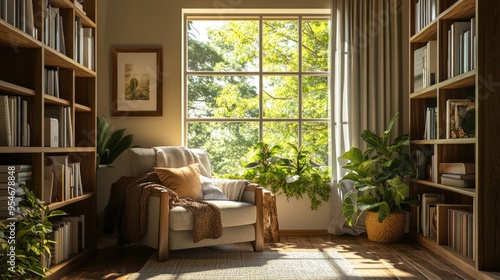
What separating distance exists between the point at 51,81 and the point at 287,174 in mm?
2508

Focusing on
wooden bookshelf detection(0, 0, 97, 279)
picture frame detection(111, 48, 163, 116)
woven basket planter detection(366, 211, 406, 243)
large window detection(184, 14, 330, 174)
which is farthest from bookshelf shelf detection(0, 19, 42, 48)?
woven basket planter detection(366, 211, 406, 243)

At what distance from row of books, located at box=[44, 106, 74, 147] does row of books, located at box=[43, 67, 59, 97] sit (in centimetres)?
14

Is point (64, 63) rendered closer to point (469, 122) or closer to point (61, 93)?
point (61, 93)

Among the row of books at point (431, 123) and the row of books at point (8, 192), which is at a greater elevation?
the row of books at point (431, 123)

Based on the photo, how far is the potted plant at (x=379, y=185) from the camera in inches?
198

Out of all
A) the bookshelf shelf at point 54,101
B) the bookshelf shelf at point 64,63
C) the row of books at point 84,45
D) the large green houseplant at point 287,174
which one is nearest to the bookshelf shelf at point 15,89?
the bookshelf shelf at point 54,101

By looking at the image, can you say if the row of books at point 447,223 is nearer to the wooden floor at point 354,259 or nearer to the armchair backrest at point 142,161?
the wooden floor at point 354,259

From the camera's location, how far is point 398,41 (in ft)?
18.4

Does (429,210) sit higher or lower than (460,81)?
lower

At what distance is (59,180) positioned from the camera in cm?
381

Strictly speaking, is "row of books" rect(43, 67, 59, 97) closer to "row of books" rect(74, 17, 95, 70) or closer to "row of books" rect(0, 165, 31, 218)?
"row of books" rect(74, 17, 95, 70)

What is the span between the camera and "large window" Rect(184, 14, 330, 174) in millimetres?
5766

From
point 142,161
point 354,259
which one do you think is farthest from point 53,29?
point 354,259

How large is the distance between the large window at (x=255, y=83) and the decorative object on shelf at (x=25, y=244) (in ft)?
9.46
